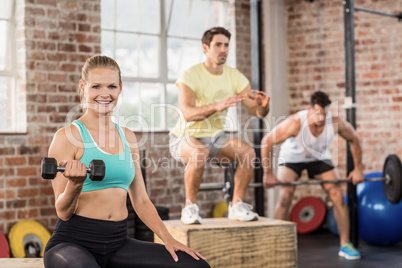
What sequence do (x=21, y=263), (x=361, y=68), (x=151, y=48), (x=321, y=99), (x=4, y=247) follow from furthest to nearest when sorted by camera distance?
(x=361, y=68), (x=151, y=48), (x=321, y=99), (x=4, y=247), (x=21, y=263)

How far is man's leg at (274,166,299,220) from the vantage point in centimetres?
485

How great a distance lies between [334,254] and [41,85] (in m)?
2.76

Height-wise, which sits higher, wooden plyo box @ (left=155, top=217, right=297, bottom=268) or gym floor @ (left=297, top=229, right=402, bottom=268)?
wooden plyo box @ (left=155, top=217, right=297, bottom=268)

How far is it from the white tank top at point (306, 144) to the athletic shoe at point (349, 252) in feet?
2.37

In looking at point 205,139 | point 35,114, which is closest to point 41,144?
point 35,114

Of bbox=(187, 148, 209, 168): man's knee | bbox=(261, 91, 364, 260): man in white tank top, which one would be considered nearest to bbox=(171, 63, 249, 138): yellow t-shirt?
bbox=(187, 148, 209, 168): man's knee

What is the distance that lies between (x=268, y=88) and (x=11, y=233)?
307cm

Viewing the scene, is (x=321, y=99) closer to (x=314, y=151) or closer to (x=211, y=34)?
(x=314, y=151)

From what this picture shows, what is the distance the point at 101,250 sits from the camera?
6.60 feet

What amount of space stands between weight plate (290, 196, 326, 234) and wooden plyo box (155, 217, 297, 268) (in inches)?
94.4

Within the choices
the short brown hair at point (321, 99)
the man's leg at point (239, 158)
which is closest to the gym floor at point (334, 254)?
the man's leg at point (239, 158)

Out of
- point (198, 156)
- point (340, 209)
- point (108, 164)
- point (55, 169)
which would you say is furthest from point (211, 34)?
point (55, 169)

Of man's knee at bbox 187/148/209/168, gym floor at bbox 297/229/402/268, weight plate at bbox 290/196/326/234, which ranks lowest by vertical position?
gym floor at bbox 297/229/402/268

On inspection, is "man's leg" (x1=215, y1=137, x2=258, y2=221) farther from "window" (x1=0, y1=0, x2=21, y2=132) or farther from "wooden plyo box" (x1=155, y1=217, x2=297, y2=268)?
"window" (x1=0, y1=0, x2=21, y2=132)
